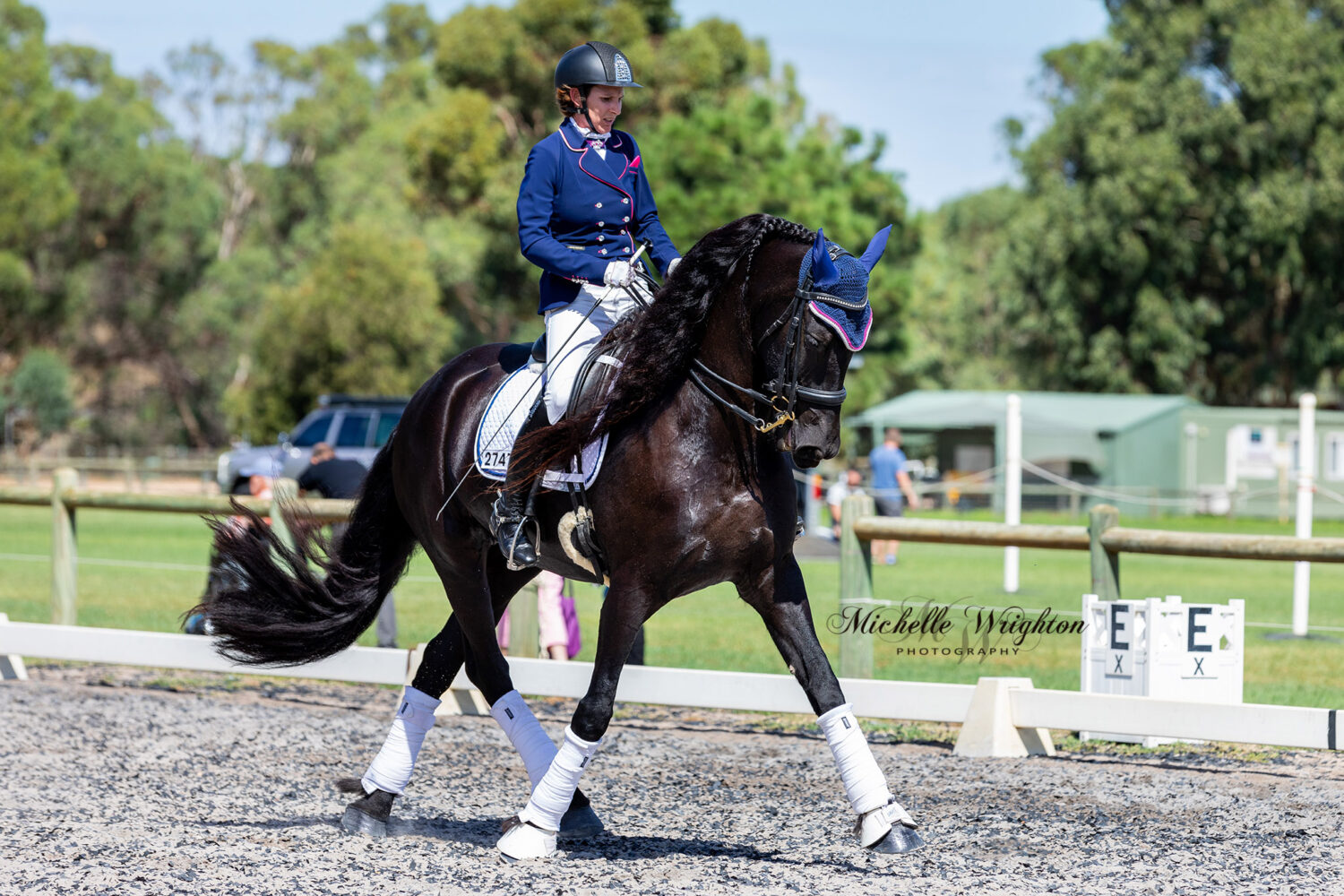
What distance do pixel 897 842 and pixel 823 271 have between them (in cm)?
190

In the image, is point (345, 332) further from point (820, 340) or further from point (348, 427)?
point (820, 340)

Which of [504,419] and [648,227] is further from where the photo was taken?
[648,227]

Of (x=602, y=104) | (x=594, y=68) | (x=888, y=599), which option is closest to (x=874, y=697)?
(x=602, y=104)

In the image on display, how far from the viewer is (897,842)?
450cm

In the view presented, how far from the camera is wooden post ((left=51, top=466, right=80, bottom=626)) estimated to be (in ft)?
32.1

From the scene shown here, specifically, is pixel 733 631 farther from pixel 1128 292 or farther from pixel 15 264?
pixel 15 264

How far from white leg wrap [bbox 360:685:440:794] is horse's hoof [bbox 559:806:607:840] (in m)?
0.68

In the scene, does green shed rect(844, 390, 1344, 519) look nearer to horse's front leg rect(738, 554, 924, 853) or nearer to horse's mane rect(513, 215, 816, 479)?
horse's front leg rect(738, 554, 924, 853)

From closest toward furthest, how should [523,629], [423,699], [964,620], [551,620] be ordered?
1. [423,699]
2. [964,620]
3. [523,629]
4. [551,620]

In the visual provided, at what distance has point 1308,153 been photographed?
3394 cm

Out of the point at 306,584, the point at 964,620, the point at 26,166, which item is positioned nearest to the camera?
the point at 306,584

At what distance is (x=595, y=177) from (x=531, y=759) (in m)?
2.15

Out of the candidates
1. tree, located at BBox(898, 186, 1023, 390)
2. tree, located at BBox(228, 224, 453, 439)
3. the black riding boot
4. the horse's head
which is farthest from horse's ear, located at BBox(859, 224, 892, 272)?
tree, located at BBox(898, 186, 1023, 390)

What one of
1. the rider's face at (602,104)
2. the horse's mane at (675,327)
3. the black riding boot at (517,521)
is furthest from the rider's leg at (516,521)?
the rider's face at (602,104)
